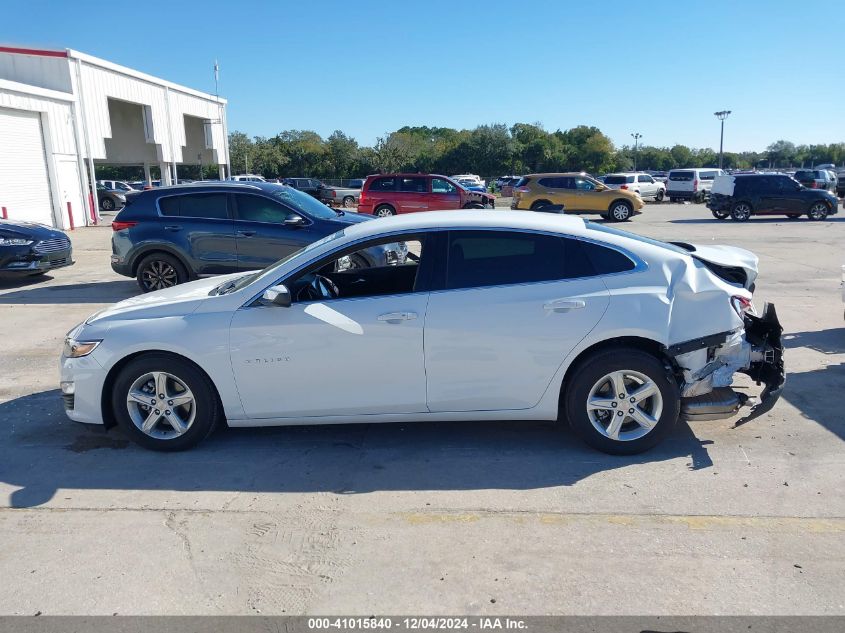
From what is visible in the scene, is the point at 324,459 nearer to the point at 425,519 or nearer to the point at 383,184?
the point at 425,519

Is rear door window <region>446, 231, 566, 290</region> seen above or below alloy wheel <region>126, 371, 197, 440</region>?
above

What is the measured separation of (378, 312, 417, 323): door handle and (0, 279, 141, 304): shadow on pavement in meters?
7.37

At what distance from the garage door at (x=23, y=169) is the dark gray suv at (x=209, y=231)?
39.9ft

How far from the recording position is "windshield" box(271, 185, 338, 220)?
10.1 meters

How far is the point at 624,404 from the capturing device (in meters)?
4.27

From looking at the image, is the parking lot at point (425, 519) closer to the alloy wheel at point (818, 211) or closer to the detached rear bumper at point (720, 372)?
the detached rear bumper at point (720, 372)

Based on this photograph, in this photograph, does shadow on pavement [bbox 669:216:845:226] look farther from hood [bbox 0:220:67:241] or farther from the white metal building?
the white metal building

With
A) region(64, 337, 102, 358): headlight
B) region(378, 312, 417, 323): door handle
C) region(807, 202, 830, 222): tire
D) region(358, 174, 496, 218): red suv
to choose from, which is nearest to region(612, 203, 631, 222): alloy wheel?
region(807, 202, 830, 222): tire

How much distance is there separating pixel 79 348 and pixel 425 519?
2.69 m

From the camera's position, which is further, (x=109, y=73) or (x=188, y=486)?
(x=109, y=73)
